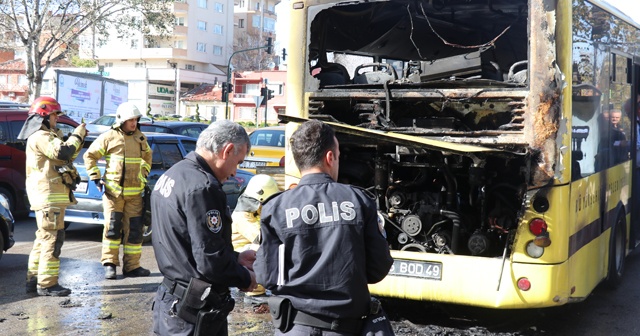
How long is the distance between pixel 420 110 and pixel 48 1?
2436 cm

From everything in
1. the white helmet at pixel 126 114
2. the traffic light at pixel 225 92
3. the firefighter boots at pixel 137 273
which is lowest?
the firefighter boots at pixel 137 273

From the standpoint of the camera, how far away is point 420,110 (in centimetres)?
687

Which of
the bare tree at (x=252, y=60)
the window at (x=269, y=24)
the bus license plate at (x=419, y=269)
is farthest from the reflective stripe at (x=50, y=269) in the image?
the window at (x=269, y=24)

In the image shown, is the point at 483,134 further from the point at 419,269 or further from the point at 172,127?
the point at 172,127

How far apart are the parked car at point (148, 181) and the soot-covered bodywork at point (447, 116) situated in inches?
112

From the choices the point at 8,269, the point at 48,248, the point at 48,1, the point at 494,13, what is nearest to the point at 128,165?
the point at 48,248

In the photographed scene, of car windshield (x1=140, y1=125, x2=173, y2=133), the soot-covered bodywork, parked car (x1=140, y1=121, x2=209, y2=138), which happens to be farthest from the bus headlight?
car windshield (x1=140, y1=125, x2=173, y2=133)

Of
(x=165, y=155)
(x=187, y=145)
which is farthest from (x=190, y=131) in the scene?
(x=165, y=155)

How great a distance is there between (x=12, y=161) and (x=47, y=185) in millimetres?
4979

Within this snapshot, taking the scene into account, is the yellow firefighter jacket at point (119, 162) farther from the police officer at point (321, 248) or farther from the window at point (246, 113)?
the window at point (246, 113)

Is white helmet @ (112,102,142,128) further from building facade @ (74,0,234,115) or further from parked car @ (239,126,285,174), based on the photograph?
building facade @ (74,0,234,115)

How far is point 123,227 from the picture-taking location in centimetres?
821

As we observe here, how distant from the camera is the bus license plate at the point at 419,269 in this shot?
611cm

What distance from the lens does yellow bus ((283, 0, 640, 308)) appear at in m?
5.80
